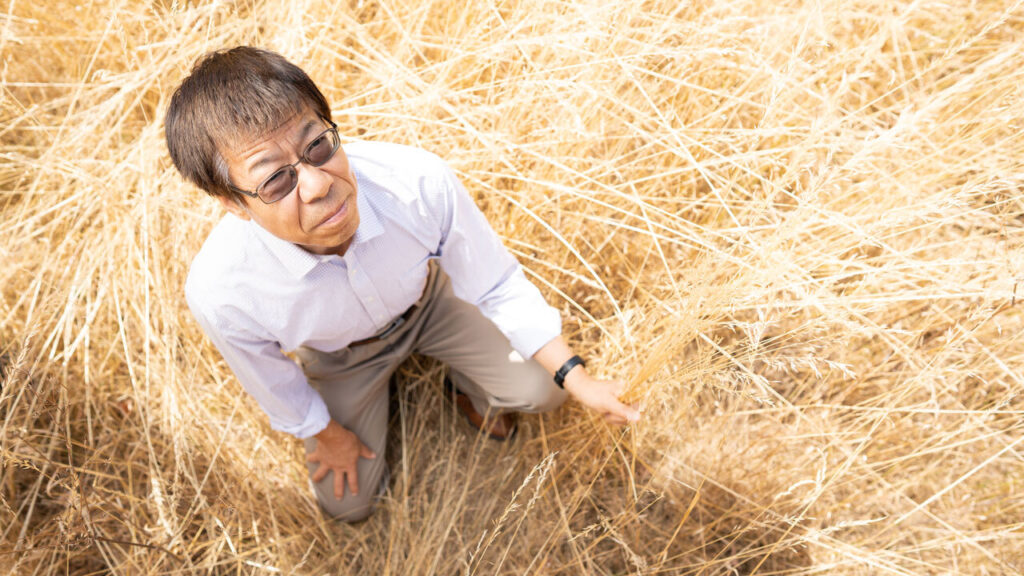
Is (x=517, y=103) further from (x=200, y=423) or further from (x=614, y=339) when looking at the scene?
(x=200, y=423)

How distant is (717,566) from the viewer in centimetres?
188

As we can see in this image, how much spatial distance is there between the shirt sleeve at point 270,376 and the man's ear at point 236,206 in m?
0.27

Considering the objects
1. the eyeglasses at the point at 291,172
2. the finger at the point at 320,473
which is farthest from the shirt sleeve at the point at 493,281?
the finger at the point at 320,473

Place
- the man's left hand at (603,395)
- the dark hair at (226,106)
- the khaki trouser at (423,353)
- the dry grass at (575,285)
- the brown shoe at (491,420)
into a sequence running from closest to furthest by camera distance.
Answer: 1. the dark hair at (226,106)
2. the man's left hand at (603,395)
3. the dry grass at (575,285)
4. the khaki trouser at (423,353)
5. the brown shoe at (491,420)

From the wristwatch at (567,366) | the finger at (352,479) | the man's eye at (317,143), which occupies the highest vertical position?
the man's eye at (317,143)

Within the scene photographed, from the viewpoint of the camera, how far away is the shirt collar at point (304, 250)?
1445mm

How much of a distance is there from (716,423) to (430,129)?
1.35m

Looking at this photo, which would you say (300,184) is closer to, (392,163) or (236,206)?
(236,206)

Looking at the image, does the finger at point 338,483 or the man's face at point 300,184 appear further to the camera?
the finger at point 338,483

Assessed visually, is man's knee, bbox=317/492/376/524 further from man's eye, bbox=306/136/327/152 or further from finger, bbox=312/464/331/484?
man's eye, bbox=306/136/327/152

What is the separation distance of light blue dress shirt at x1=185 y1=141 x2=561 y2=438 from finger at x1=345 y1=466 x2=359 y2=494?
1.06 feet

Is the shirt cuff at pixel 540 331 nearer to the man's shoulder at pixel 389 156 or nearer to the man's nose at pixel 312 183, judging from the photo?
the man's shoulder at pixel 389 156

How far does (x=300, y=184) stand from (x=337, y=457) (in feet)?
3.55

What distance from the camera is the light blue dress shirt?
58.3 inches
